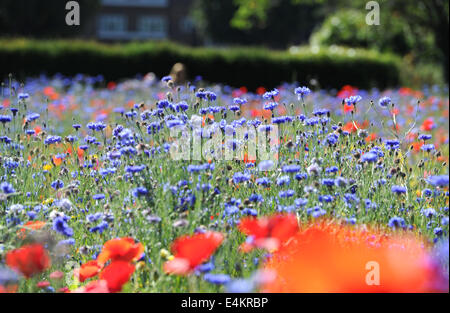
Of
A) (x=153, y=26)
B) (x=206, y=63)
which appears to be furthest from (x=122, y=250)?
(x=153, y=26)

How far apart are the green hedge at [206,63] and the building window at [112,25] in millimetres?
34430

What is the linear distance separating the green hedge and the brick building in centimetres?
3456

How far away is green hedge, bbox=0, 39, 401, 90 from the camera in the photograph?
13344mm

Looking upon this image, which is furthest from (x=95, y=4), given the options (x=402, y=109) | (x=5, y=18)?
(x=402, y=109)

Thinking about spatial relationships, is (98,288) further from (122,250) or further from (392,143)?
(392,143)

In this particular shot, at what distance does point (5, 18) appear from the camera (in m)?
27.4

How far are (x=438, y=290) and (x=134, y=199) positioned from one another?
149 centimetres

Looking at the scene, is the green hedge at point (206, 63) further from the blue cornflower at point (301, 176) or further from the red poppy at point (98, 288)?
the red poppy at point (98, 288)

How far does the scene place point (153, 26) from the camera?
4828 centimetres

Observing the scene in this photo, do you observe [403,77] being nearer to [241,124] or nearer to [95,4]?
[241,124]

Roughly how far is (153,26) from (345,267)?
4807cm
